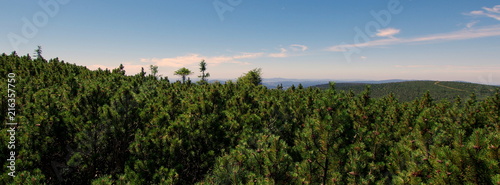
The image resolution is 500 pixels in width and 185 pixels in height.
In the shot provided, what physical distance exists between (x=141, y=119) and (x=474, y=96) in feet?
61.2

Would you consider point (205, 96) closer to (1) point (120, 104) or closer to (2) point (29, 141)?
(1) point (120, 104)

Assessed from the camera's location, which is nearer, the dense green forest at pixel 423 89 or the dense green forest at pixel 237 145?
the dense green forest at pixel 237 145

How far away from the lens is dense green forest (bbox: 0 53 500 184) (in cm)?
454

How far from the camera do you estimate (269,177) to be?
5340 millimetres

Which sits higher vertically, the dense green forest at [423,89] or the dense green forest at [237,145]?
the dense green forest at [237,145]

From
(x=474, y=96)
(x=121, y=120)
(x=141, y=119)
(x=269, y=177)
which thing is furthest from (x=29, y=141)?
→ (x=474, y=96)

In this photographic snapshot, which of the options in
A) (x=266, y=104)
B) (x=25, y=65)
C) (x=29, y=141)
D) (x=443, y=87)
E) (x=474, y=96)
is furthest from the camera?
(x=443, y=87)

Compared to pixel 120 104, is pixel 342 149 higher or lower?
lower

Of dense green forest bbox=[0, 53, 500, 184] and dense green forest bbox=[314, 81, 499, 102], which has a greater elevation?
dense green forest bbox=[0, 53, 500, 184]

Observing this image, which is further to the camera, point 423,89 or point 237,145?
point 423,89

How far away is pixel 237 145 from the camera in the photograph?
22.4ft

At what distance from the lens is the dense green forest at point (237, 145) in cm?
454

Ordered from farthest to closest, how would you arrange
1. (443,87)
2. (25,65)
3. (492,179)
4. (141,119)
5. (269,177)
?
(443,87) → (25,65) → (141,119) → (269,177) → (492,179)

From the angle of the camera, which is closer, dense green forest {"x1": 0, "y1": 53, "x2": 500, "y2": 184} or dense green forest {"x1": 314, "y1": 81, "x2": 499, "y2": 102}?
dense green forest {"x1": 0, "y1": 53, "x2": 500, "y2": 184}
